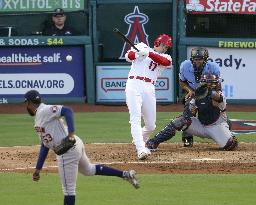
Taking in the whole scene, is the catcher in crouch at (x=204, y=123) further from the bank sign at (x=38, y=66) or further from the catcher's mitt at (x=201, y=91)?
the bank sign at (x=38, y=66)

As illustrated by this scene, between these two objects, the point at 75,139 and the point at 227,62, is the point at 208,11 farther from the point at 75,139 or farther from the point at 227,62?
the point at 75,139

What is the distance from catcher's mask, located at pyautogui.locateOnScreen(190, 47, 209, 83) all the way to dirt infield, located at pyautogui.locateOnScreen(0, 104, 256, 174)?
3.91 feet

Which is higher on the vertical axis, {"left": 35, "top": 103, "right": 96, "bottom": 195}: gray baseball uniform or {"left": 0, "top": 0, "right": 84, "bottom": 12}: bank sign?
{"left": 0, "top": 0, "right": 84, "bottom": 12}: bank sign

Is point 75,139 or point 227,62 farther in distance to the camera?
point 227,62

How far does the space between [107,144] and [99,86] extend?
276 inches

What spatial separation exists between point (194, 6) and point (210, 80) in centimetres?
850

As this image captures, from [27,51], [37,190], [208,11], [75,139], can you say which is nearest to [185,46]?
[208,11]

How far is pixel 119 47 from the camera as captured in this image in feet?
74.5

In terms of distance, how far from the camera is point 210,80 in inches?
503

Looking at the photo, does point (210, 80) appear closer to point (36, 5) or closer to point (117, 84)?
point (117, 84)

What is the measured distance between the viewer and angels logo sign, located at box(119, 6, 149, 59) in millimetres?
21672

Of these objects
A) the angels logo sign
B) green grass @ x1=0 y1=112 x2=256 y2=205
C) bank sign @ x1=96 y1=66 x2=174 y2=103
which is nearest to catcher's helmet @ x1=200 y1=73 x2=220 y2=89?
green grass @ x1=0 y1=112 x2=256 y2=205

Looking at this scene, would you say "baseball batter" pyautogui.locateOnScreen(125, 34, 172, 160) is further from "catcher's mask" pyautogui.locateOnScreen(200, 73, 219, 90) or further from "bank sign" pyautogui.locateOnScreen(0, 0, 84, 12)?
"bank sign" pyautogui.locateOnScreen(0, 0, 84, 12)

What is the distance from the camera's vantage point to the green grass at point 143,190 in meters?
9.38
